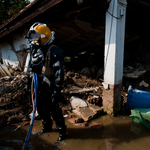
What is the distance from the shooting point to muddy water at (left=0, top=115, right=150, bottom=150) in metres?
2.45

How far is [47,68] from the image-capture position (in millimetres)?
2445

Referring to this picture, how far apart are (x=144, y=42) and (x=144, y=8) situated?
2895mm

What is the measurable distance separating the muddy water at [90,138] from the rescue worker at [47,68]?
0.88 ft

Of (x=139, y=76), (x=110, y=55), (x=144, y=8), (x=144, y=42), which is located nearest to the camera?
(x=110, y=55)

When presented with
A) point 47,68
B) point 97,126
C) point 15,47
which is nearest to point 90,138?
point 97,126

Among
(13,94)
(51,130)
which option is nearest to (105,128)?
(51,130)

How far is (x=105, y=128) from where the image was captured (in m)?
3.10

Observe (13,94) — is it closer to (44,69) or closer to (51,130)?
(51,130)

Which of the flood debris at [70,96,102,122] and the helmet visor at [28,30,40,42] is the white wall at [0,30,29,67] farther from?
the flood debris at [70,96,102,122]

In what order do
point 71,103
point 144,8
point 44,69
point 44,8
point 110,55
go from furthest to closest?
point 144,8 → point 71,103 → point 44,8 → point 110,55 → point 44,69

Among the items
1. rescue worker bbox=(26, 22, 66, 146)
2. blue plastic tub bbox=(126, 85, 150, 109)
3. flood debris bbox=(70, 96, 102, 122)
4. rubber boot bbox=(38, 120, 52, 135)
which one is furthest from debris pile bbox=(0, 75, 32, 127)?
blue plastic tub bbox=(126, 85, 150, 109)

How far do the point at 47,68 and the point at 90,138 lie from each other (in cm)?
176

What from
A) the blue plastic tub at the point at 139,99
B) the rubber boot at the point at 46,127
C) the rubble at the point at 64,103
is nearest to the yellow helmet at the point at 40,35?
the rubble at the point at 64,103

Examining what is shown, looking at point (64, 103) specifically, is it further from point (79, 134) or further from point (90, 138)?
point (90, 138)
